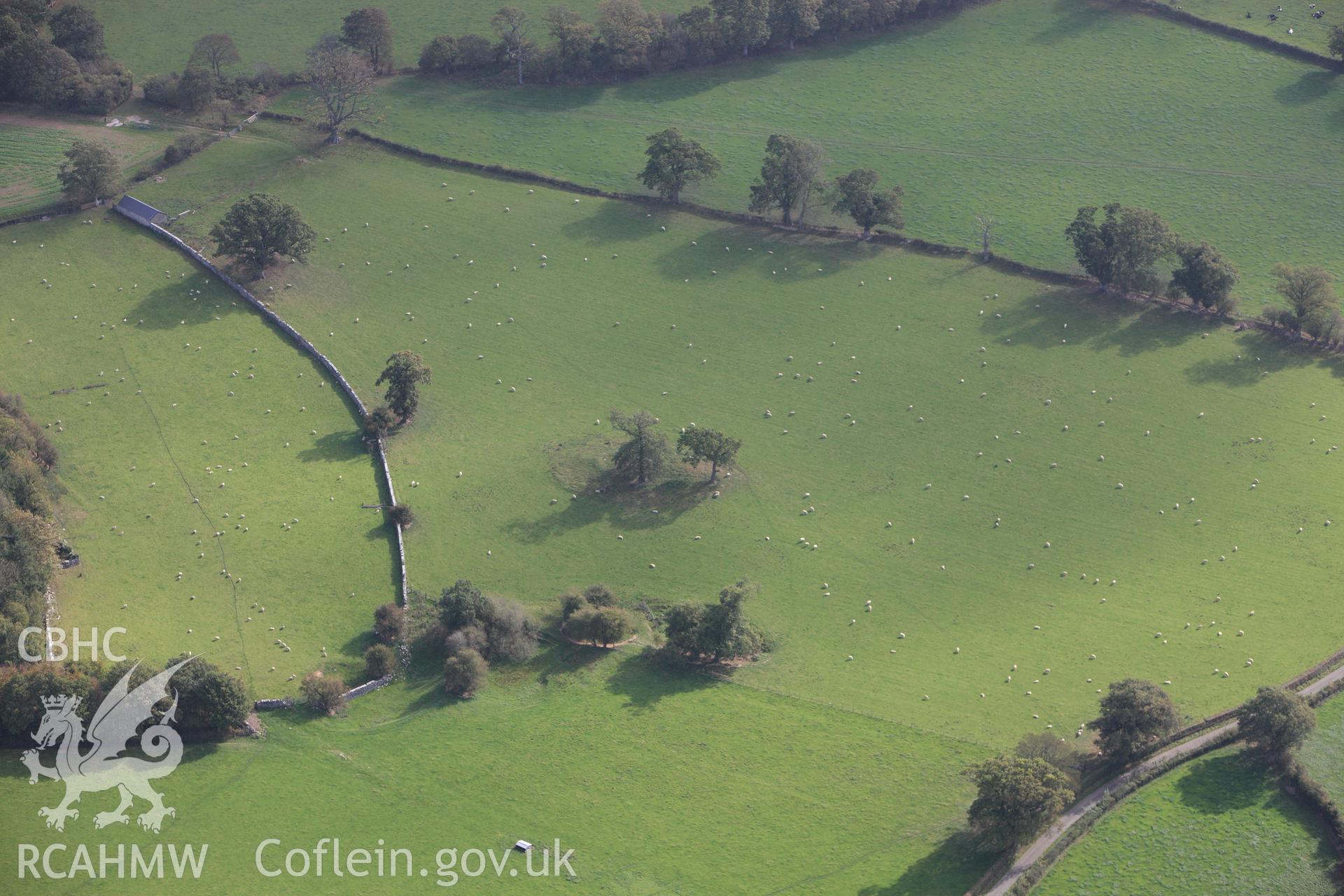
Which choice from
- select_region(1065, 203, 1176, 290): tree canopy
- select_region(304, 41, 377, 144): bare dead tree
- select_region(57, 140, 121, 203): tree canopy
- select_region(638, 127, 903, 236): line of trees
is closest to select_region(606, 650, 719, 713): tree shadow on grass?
select_region(638, 127, 903, 236): line of trees

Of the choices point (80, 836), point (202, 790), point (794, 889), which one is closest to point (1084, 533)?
point (794, 889)

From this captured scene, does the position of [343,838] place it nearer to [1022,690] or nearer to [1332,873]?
[1022,690]

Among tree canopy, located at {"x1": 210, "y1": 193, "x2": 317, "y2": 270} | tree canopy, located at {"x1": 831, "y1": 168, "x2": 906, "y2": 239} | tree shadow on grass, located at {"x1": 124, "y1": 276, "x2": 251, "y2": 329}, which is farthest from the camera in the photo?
tree canopy, located at {"x1": 831, "y1": 168, "x2": 906, "y2": 239}

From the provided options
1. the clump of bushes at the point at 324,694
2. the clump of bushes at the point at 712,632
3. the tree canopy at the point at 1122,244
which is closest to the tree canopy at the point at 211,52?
the clump of bushes at the point at 324,694

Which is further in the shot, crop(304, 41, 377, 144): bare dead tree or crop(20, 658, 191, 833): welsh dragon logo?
crop(304, 41, 377, 144): bare dead tree

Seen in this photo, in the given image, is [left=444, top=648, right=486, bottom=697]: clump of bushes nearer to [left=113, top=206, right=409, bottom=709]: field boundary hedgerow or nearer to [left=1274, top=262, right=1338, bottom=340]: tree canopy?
[left=113, top=206, right=409, bottom=709]: field boundary hedgerow

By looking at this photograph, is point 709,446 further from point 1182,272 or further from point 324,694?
point 1182,272

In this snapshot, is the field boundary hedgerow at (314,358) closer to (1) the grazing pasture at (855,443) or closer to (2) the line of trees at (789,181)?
(1) the grazing pasture at (855,443)
